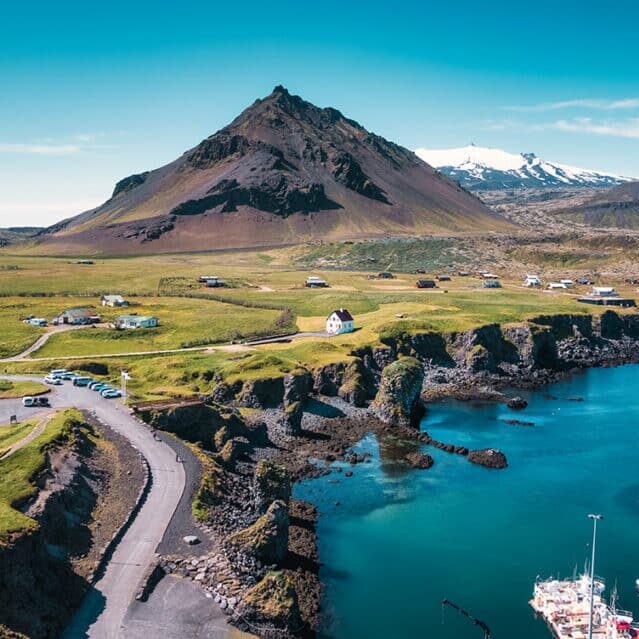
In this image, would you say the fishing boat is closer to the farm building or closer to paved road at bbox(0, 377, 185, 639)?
paved road at bbox(0, 377, 185, 639)

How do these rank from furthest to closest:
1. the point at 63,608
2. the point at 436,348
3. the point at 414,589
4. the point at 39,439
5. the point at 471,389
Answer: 1. the point at 436,348
2. the point at 471,389
3. the point at 39,439
4. the point at 414,589
5. the point at 63,608

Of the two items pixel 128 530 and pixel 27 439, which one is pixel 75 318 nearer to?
pixel 27 439

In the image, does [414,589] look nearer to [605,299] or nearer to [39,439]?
[39,439]

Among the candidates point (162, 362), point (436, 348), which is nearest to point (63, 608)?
point (162, 362)

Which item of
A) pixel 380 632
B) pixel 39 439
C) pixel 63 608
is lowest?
pixel 380 632

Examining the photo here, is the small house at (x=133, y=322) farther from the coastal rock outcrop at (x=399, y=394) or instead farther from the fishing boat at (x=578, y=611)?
the fishing boat at (x=578, y=611)

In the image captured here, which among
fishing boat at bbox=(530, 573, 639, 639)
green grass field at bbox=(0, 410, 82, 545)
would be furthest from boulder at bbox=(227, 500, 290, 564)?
fishing boat at bbox=(530, 573, 639, 639)
